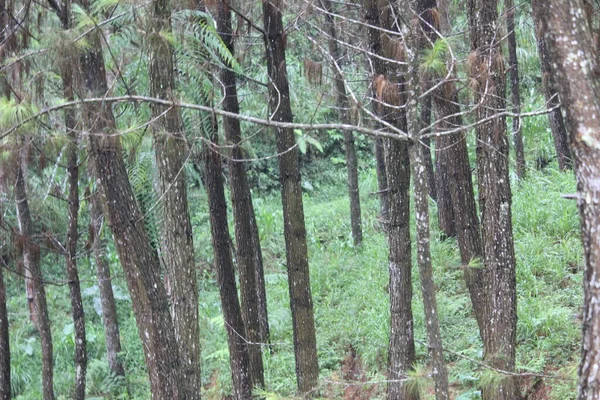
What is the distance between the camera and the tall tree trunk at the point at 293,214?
7109 millimetres

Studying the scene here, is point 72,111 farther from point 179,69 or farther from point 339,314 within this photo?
point 339,314

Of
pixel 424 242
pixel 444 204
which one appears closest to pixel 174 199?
pixel 424 242

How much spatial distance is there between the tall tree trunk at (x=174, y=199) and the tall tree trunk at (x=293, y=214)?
1.32 meters

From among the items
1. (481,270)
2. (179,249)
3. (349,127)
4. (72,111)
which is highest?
(72,111)

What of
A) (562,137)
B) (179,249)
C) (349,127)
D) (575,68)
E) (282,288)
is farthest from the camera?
(282,288)

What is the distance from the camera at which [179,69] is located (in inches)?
267

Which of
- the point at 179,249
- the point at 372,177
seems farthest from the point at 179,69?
the point at 372,177

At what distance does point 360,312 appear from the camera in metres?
11.8

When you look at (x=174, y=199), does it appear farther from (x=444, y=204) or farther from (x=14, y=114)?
(x=444, y=204)

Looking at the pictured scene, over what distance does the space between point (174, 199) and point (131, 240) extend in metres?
0.51

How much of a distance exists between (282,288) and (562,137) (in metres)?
6.49

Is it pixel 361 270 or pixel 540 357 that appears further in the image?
pixel 361 270

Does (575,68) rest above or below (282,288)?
above

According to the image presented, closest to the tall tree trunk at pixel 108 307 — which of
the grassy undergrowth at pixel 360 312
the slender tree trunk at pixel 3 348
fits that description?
the grassy undergrowth at pixel 360 312
